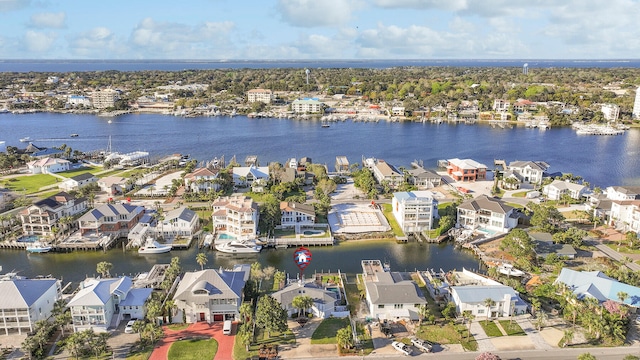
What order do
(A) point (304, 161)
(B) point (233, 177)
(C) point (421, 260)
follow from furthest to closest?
(A) point (304, 161), (B) point (233, 177), (C) point (421, 260)

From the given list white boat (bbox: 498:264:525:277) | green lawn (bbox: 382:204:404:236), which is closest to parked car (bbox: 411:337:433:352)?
white boat (bbox: 498:264:525:277)

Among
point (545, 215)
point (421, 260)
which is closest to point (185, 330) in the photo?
point (421, 260)

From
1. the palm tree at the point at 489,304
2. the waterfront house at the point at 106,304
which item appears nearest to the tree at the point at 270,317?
the waterfront house at the point at 106,304

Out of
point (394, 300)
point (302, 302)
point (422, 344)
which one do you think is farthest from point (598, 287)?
point (302, 302)

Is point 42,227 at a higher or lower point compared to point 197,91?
lower

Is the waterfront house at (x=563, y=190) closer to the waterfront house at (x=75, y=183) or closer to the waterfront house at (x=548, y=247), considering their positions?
the waterfront house at (x=548, y=247)

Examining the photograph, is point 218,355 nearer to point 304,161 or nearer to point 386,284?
point 386,284
